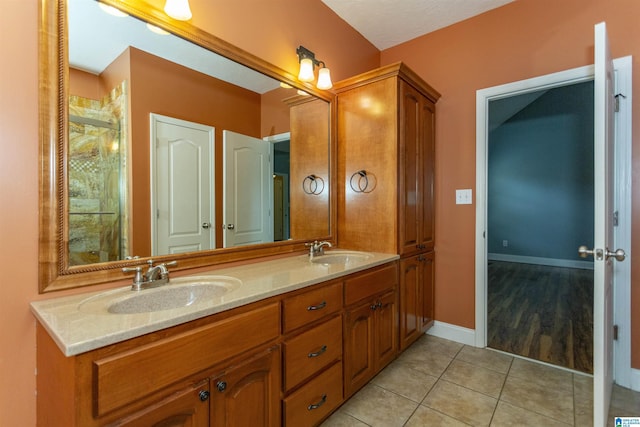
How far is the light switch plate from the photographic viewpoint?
2.40 metres

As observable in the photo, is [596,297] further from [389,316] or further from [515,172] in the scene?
[515,172]

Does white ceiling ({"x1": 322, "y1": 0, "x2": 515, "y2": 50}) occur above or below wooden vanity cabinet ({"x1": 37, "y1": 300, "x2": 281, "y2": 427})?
above

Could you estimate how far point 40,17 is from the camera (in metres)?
1.03

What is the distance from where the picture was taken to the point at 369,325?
5.78ft

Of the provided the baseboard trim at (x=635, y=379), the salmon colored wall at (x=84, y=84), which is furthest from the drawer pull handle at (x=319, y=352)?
the baseboard trim at (x=635, y=379)

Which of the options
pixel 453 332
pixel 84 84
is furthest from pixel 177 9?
pixel 453 332

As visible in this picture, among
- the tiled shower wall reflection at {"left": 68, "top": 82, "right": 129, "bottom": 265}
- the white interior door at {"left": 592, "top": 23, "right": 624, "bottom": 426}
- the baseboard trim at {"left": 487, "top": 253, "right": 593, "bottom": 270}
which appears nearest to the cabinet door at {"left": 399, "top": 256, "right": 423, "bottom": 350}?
the white interior door at {"left": 592, "top": 23, "right": 624, "bottom": 426}

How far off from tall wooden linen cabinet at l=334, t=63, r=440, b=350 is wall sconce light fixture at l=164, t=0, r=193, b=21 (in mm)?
1214

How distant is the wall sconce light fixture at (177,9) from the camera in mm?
1302

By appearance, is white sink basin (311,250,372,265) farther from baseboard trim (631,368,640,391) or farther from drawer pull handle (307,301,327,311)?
baseboard trim (631,368,640,391)

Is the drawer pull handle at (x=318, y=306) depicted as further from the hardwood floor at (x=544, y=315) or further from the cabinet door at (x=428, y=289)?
the hardwood floor at (x=544, y=315)

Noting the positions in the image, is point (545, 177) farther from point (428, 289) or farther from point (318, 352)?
point (318, 352)

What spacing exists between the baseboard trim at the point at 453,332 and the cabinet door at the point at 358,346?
41.1 inches

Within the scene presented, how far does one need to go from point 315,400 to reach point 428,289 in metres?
1.47
